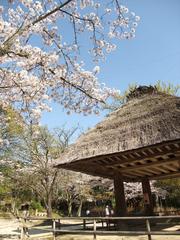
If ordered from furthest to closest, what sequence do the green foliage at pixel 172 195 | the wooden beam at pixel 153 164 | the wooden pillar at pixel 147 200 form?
the green foliage at pixel 172 195, the wooden pillar at pixel 147 200, the wooden beam at pixel 153 164

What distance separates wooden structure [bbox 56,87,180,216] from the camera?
7.84m

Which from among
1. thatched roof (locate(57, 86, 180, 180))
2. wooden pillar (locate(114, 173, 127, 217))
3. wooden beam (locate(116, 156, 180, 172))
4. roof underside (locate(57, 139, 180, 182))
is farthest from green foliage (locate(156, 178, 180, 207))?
thatched roof (locate(57, 86, 180, 180))

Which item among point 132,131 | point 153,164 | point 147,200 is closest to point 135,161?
point 153,164

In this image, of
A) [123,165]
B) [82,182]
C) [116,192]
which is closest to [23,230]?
[116,192]

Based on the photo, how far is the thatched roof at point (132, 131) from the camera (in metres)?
7.79

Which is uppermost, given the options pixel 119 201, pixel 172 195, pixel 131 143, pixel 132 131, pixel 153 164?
pixel 132 131

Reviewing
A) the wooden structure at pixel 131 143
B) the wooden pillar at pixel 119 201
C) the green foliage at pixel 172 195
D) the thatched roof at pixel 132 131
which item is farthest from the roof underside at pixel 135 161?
the green foliage at pixel 172 195

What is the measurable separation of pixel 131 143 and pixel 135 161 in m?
1.36

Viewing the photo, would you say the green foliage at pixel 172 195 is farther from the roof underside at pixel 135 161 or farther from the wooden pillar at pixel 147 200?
the roof underside at pixel 135 161

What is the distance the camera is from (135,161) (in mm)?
9164

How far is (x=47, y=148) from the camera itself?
66.6 feet

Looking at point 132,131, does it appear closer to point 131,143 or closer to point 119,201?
point 131,143

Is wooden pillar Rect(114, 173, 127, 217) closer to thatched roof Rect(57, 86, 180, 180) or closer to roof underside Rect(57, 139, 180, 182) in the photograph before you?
roof underside Rect(57, 139, 180, 182)

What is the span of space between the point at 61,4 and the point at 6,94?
3153 millimetres
